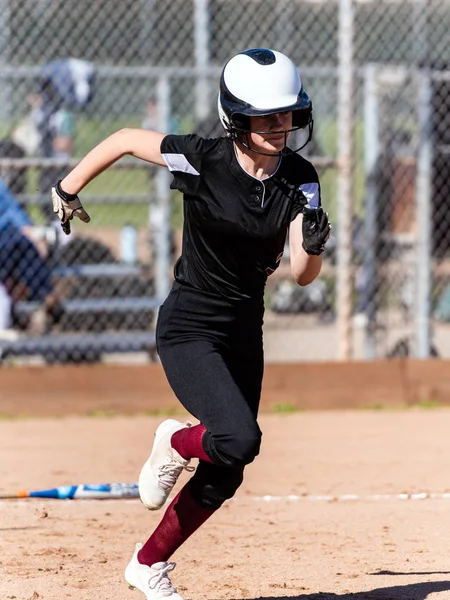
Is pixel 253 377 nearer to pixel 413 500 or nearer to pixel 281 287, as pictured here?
pixel 413 500

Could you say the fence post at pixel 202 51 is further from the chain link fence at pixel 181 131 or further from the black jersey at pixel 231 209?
the black jersey at pixel 231 209

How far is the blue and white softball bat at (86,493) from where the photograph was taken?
205 inches

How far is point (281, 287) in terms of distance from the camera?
11.4 m

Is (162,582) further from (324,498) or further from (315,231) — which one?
(324,498)

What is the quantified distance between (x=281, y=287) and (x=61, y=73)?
3.71 meters

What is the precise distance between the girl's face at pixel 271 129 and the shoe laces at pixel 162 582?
1446 mm

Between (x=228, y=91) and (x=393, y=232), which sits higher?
(x=228, y=91)

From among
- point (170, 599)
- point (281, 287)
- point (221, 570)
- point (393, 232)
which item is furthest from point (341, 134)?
point (170, 599)

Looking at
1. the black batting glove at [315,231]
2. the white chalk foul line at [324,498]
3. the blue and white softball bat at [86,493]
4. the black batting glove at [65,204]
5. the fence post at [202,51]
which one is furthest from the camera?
the fence post at [202,51]

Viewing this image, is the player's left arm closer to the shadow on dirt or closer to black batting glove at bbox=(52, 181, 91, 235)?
→ black batting glove at bbox=(52, 181, 91, 235)

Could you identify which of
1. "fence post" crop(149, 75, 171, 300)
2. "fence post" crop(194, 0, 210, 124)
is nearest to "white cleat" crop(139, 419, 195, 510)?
"fence post" crop(149, 75, 171, 300)

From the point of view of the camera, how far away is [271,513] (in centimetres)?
550

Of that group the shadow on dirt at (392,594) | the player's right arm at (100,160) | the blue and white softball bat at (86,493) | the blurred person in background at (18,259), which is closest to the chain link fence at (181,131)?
the blurred person in background at (18,259)

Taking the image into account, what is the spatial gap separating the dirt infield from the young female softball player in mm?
430
